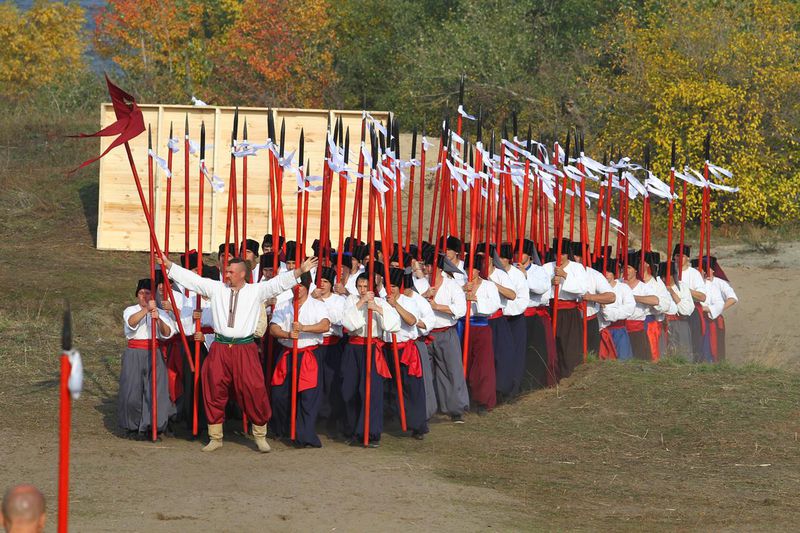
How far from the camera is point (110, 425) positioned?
394 inches

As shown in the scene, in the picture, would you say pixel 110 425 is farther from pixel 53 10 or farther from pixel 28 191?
pixel 53 10

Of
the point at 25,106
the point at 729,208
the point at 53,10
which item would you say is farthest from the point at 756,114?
the point at 53,10

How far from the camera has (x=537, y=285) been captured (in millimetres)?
11500

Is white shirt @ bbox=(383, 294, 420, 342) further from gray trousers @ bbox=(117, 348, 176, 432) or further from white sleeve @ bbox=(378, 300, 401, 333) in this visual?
gray trousers @ bbox=(117, 348, 176, 432)

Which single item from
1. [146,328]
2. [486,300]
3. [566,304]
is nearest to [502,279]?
[486,300]

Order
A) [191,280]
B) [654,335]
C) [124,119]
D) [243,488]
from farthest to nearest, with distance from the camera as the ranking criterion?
1. [654,335]
2. [191,280]
3. [124,119]
4. [243,488]

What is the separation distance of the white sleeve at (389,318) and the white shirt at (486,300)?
1378mm

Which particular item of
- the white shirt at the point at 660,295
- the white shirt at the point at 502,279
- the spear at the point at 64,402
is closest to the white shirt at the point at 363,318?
the white shirt at the point at 502,279

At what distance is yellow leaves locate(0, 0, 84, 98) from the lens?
33406mm

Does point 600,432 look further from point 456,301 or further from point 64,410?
point 64,410

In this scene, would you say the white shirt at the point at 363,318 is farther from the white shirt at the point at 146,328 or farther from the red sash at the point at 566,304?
the red sash at the point at 566,304

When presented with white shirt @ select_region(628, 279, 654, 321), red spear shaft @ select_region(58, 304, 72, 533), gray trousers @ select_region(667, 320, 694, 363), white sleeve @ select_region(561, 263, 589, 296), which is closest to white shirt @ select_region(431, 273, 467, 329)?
white sleeve @ select_region(561, 263, 589, 296)

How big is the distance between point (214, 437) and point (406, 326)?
5.41ft

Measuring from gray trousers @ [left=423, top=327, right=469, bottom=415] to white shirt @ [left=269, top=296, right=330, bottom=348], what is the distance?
1314mm
